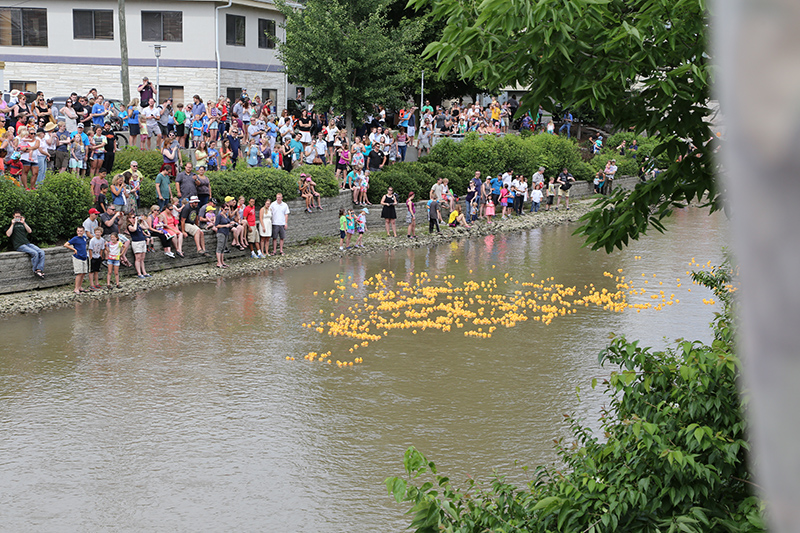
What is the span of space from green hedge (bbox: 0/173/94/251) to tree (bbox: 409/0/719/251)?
52.7ft

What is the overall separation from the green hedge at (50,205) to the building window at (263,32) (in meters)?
22.7

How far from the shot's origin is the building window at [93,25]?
39125 millimetres

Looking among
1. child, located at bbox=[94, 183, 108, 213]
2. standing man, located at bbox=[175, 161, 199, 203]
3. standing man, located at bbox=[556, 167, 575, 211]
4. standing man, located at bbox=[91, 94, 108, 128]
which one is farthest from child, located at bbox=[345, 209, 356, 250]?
standing man, located at bbox=[556, 167, 575, 211]

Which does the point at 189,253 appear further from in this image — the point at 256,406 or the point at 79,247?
the point at 256,406

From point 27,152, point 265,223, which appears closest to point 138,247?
point 27,152

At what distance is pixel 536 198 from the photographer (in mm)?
36469

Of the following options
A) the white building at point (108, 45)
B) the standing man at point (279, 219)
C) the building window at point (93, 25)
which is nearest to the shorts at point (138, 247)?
the standing man at point (279, 219)

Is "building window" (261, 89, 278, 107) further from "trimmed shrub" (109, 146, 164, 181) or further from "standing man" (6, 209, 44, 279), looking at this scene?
"standing man" (6, 209, 44, 279)

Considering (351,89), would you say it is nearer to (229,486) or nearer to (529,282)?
(529,282)

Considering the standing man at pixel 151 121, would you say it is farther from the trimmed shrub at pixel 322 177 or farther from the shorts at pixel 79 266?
the shorts at pixel 79 266

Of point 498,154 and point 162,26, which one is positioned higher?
point 162,26

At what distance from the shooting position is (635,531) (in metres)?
4.89

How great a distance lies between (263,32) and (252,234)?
2070cm

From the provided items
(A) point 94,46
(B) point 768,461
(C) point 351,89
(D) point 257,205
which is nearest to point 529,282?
(D) point 257,205
